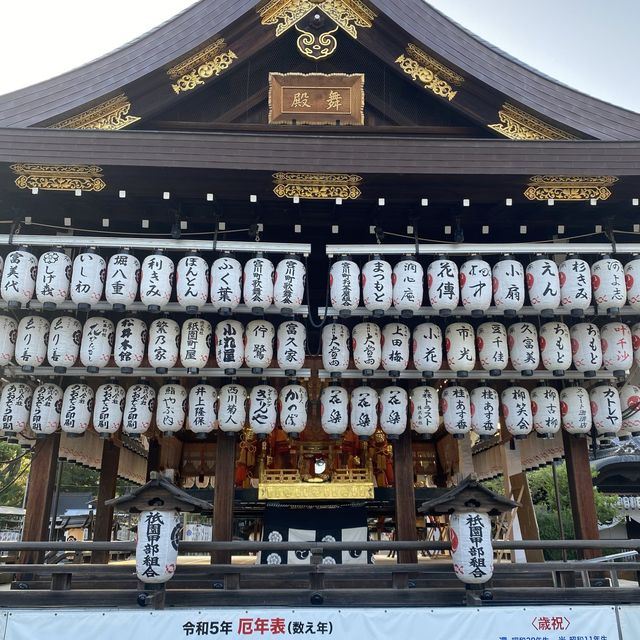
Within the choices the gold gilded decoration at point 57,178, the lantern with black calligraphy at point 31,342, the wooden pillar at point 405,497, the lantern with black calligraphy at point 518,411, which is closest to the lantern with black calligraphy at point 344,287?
the wooden pillar at point 405,497

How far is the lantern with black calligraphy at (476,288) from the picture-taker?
7.71 m

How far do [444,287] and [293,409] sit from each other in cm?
278

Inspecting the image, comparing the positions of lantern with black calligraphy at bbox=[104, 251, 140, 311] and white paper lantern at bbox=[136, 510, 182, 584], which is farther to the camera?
lantern with black calligraphy at bbox=[104, 251, 140, 311]

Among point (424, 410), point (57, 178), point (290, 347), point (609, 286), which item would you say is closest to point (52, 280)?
point (57, 178)

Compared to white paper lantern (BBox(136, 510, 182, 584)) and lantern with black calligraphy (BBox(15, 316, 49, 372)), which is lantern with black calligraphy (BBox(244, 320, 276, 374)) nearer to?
white paper lantern (BBox(136, 510, 182, 584))

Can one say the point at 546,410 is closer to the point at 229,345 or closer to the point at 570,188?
the point at 570,188

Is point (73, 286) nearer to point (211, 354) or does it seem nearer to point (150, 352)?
point (150, 352)

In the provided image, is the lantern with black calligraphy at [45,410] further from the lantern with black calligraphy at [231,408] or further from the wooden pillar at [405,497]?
the wooden pillar at [405,497]

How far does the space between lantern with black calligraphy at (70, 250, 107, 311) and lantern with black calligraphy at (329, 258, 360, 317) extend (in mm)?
3230

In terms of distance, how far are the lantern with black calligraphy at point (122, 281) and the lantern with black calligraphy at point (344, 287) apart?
275 centimetres

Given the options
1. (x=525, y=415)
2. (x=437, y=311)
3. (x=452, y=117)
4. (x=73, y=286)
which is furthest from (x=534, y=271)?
(x=73, y=286)

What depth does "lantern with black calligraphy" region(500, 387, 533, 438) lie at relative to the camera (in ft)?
26.7

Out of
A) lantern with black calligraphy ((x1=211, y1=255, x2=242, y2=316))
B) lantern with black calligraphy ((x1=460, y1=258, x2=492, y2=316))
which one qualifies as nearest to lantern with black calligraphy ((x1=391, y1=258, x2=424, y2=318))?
lantern with black calligraphy ((x1=460, y1=258, x2=492, y2=316))

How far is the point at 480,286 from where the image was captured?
7.75 m
